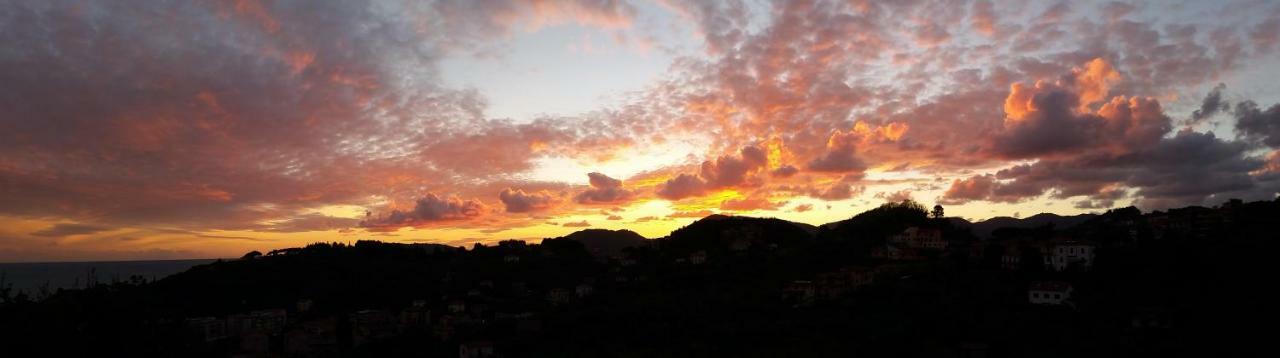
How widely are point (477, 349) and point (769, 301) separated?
22.6 metres

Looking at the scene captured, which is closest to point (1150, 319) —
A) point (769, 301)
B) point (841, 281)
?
point (841, 281)

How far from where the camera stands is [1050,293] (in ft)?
153

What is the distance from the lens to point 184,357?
99.1ft

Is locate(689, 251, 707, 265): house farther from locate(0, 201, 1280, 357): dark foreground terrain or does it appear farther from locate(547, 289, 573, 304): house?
locate(547, 289, 573, 304): house

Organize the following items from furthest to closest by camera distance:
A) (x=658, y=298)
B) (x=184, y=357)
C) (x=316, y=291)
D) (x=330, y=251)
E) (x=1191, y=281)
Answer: (x=330, y=251) < (x=316, y=291) < (x=658, y=298) < (x=1191, y=281) < (x=184, y=357)

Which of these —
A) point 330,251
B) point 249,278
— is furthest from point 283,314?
point 330,251

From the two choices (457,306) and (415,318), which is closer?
(415,318)

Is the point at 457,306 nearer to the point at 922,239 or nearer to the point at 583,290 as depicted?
the point at 583,290

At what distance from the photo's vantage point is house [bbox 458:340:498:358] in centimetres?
5209

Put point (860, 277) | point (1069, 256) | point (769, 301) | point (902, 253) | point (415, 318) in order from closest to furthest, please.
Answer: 1. point (1069, 256)
2. point (769, 301)
3. point (860, 277)
4. point (902, 253)
5. point (415, 318)

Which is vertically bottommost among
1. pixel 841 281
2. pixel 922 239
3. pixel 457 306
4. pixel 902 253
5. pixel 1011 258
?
pixel 457 306

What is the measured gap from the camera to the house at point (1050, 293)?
46.2 metres

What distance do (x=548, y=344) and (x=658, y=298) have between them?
637 inches

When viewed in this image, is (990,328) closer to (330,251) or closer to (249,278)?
(249,278)
